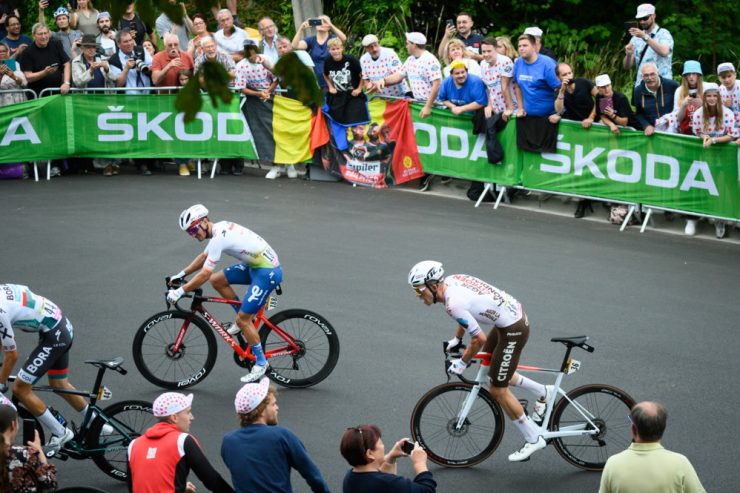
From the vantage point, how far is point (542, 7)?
2500 centimetres

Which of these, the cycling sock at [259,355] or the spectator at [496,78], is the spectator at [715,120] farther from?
the cycling sock at [259,355]

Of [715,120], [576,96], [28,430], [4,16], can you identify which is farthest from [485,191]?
[4,16]

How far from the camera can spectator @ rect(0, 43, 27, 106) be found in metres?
19.2

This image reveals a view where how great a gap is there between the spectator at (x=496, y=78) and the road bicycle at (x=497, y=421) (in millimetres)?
8779

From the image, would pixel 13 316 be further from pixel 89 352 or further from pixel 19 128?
pixel 19 128

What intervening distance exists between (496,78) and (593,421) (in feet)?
30.6

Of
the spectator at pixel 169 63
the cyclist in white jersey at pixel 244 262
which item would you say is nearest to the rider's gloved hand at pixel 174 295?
the cyclist in white jersey at pixel 244 262

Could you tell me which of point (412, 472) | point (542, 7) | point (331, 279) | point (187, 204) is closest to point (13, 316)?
point (412, 472)

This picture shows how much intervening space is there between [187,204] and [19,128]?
3.72 m

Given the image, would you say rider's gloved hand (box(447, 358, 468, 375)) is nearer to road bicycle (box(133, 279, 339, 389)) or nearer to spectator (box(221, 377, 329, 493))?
spectator (box(221, 377, 329, 493))

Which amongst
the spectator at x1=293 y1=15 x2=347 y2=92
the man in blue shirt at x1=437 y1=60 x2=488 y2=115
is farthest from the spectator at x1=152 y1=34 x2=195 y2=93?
the man in blue shirt at x1=437 y1=60 x2=488 y2=115

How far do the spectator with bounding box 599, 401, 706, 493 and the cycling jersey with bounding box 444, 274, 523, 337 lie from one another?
8.40ft

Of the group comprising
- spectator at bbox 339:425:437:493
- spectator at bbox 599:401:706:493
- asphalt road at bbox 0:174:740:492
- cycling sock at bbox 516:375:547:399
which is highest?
spectator at bbox 599:401:706:493

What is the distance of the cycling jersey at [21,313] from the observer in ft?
28.9
